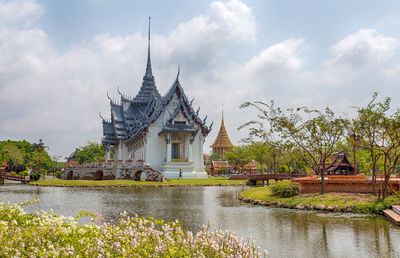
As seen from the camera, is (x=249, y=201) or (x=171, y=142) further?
(x=171, y=142)

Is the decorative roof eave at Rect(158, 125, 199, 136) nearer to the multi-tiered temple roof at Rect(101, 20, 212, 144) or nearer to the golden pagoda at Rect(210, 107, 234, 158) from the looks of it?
the multi-tiered temple roof at Rect(101, 20, 212, 144)

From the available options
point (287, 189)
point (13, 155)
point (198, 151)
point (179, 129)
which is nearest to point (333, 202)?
point (287, 189)

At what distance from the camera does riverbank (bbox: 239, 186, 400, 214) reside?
15.1 meters

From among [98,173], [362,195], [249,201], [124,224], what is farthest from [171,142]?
[124,224]

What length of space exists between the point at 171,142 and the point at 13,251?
4459 centimetres

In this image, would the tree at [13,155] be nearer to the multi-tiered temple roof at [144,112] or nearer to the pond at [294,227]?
the multi-tiered temple roof at [144,112]

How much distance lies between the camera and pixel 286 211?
53.2 ft

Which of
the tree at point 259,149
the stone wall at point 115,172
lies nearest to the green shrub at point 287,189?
the tree at point 259,149

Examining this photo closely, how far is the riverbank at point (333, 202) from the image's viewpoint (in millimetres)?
15125

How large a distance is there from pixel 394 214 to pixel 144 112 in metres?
43.4

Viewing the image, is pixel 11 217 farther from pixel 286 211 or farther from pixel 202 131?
pixel 202 131

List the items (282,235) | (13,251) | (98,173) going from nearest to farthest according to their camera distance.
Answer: (13,251) → (282,235) → (98,173)

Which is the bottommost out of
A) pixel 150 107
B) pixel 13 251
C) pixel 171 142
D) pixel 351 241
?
pixel 351 241

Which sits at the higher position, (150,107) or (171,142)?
(150,107)
